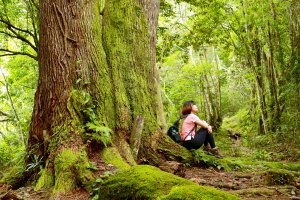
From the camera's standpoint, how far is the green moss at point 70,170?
416 centimetres

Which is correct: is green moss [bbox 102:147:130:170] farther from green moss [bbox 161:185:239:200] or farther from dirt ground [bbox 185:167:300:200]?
green moss [bbox 161:185:239:200]

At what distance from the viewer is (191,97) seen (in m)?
19.6

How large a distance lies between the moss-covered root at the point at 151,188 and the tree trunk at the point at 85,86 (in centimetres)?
97

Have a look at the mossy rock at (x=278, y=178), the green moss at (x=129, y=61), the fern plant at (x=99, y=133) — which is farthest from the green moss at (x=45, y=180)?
the mossy rock at (x=278, y=178)

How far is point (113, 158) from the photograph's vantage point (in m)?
4.77

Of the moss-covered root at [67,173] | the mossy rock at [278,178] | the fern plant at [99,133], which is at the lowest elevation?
the mossy rock at [278,178]

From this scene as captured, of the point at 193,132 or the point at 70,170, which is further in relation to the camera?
the point at 193,132

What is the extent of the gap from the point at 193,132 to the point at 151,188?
3.99 metres

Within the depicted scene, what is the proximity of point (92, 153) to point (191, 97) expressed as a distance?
1522 centimetres

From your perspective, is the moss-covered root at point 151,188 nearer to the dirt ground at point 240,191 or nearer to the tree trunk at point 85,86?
the dirt ground at point 240,191

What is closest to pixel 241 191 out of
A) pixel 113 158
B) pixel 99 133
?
pixel 113 158

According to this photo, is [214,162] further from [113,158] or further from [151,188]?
[151,188]

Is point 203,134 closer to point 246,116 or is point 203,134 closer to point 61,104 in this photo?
point 61,104

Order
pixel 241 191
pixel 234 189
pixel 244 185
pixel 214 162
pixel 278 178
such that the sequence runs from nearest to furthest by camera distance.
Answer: pixel 241 191
pixel 234 189
pixel 278 178
pixel 244 185
pixel 214 162
